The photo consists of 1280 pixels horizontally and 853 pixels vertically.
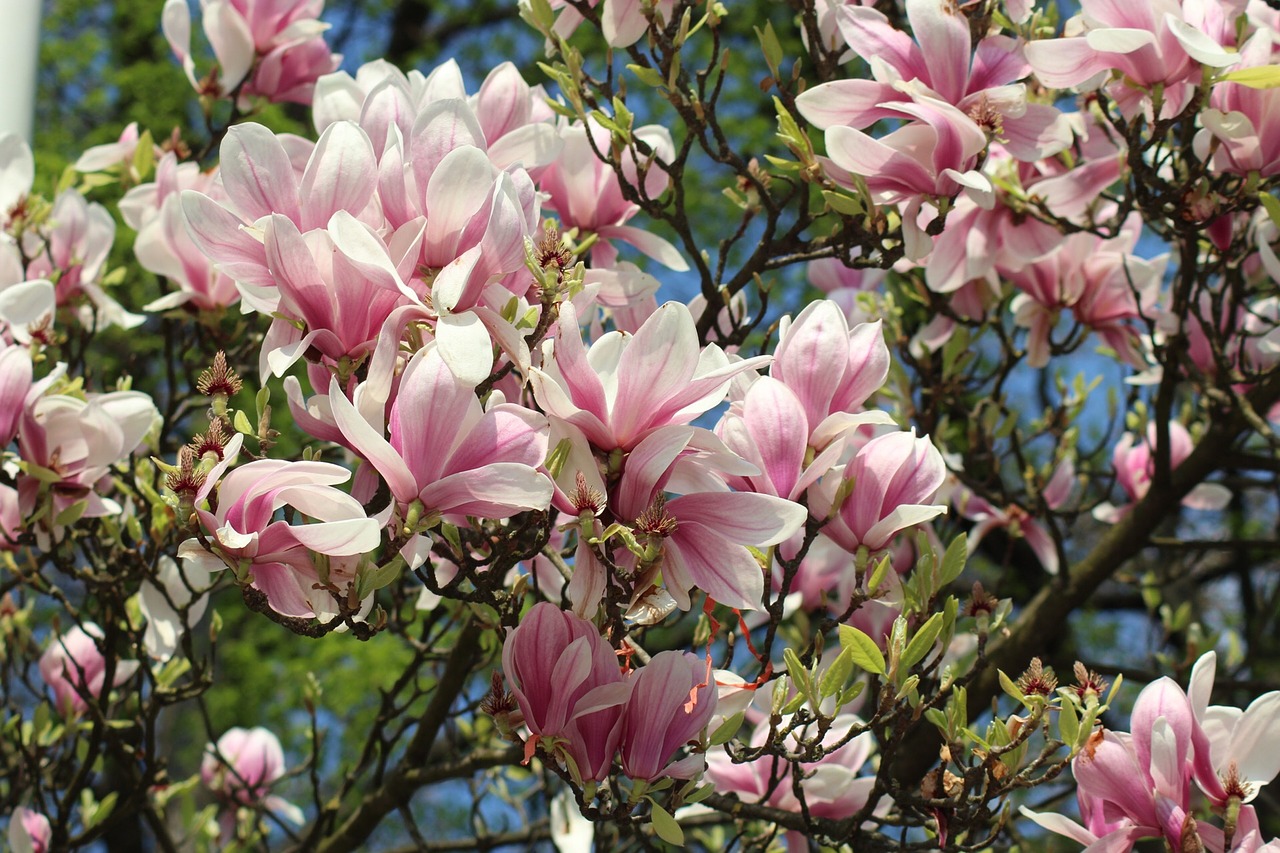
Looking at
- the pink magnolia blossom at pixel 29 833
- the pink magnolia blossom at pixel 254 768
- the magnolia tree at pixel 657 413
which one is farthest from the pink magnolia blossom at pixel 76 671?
the pink magnolia blossom at pixel 254 768

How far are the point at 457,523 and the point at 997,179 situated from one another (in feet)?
3.78

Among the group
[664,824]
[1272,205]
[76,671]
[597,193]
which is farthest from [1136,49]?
[76,671]

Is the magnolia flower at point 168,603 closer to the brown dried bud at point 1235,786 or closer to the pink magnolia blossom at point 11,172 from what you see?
the pink magnolia blossom at point 11,172

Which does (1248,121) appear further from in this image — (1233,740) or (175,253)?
(175,253)

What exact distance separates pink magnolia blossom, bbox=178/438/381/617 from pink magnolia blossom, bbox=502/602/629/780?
0.67 ft

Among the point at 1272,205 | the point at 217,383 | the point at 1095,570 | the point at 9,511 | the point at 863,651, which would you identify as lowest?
the point at 1095,570

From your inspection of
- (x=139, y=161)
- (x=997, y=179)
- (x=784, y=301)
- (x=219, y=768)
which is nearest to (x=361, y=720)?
(x=784, y=301)

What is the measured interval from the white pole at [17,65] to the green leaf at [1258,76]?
90.3 inches

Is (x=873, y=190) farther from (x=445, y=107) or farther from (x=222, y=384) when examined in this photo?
(x=222, y=384)

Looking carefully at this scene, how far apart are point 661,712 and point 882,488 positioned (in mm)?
334

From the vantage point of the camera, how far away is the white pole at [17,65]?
2.52 metres

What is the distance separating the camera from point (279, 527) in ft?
3.40

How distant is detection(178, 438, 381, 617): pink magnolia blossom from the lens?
984mm

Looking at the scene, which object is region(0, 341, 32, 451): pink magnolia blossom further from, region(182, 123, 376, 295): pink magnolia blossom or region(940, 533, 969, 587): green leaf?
region(940, 533, 969, 587): green leaf
